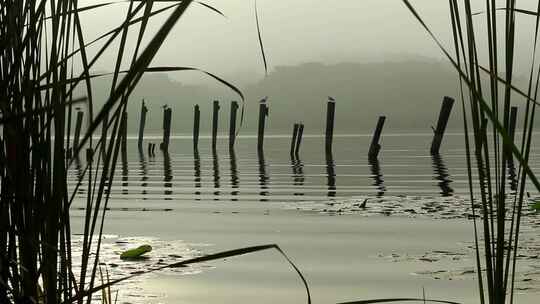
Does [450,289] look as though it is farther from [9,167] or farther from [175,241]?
[9,167]

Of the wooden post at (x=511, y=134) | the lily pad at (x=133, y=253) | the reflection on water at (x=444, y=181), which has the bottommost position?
the reflection on water at (x=444, y=181)

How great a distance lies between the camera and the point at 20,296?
185 cm

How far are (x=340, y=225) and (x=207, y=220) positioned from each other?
61.1 inches

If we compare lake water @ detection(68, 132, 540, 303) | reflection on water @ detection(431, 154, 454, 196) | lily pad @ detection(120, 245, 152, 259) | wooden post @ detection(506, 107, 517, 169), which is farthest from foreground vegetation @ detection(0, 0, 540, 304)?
reflection on water @ detection(431, 154, 454, 196)

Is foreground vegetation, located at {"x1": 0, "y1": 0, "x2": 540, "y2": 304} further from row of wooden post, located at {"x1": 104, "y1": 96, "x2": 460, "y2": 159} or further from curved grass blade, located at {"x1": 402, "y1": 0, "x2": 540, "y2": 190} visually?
row of wooden post, located at {"x1": 104, "y1": 96, "x2": 460, "y2": 159}

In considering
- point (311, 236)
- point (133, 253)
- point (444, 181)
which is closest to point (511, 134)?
point (444, 181)

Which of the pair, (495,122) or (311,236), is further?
(311,236)

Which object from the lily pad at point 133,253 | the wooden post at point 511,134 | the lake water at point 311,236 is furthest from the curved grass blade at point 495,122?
the lily pad at point 133,253

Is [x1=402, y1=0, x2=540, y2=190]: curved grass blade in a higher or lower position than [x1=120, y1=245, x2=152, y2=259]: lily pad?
higher

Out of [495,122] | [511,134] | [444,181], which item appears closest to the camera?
[495,122]

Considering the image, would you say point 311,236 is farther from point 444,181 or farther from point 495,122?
point 444,181

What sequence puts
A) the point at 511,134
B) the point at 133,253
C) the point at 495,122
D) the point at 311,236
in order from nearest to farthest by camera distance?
the point at 495,122
the point at 133,253
the point at 311,236
the point at 511,134

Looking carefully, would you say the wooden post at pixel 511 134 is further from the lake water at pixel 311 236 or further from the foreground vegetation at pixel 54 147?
the lake water at pixel 311 236

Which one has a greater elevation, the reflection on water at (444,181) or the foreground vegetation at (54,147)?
the foreground vegetation at (54,147)
